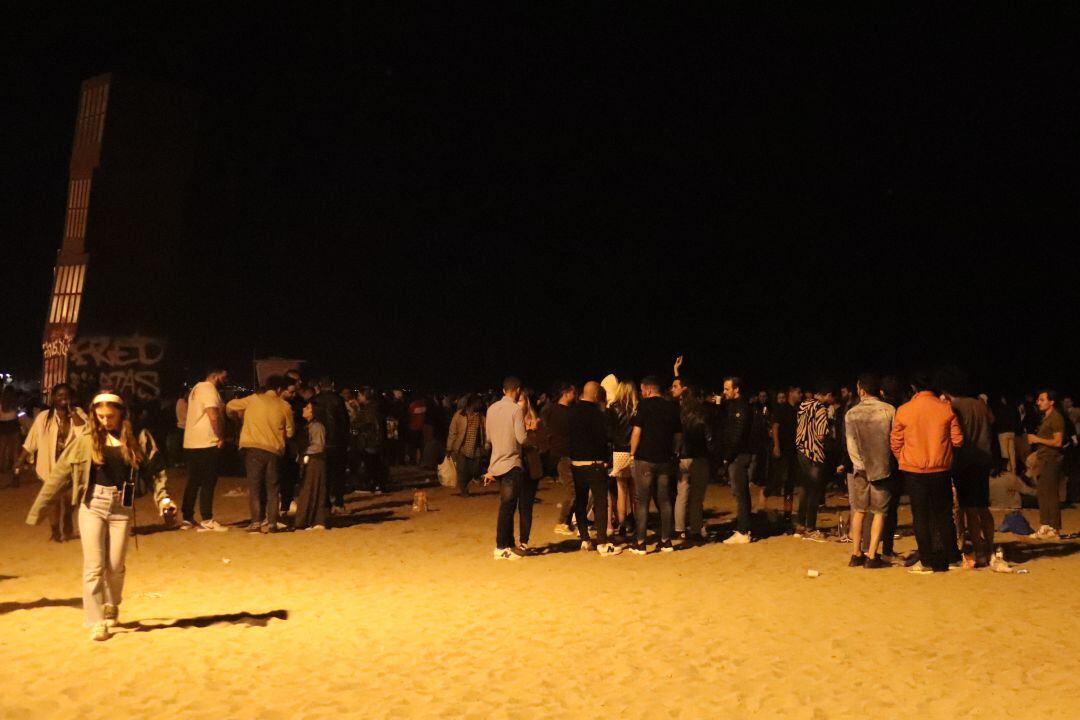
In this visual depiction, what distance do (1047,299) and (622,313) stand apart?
19.6 meters

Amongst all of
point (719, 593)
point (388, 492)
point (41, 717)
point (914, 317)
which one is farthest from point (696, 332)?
point (41, 717)

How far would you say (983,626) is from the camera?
26.3 feet

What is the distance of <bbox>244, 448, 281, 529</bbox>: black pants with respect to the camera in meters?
13.0

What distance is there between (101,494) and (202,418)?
5.80 meters

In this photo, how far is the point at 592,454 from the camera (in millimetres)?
11758

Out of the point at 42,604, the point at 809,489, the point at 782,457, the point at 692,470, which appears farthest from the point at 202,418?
the point at 782,457

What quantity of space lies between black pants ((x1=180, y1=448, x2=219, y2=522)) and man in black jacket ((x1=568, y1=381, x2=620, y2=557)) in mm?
4497

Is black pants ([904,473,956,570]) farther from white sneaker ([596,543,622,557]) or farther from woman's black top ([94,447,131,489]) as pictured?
woman's black top ([94,447,131,489])

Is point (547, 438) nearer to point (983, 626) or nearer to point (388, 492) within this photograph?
point (983, 626)

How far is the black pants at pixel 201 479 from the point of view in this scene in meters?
13.2

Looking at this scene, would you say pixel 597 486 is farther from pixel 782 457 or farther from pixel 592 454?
pixel 782 457

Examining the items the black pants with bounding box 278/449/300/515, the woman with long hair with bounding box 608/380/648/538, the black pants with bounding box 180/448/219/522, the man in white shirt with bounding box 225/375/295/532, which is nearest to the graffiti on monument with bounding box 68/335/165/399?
the black pants with bounding box 278/449/300/515

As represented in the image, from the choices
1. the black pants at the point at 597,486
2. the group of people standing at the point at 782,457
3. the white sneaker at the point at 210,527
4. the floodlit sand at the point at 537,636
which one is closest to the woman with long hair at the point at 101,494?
the floodlit sand at the point at 537,636

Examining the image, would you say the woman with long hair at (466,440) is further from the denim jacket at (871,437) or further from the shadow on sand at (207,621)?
the shadow on sand at (207,621)
